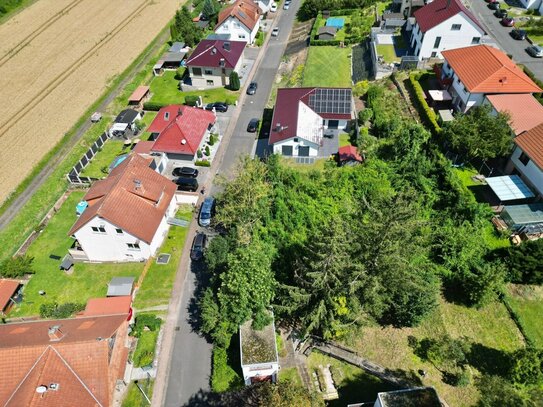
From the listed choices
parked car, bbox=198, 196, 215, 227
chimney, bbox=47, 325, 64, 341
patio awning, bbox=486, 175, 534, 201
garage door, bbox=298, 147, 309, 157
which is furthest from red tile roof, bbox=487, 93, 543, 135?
chimney, bbox=47, 325, 64, 341

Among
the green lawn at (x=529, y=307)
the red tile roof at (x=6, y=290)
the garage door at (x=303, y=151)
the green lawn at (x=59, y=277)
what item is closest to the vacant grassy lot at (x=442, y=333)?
the green lawn at (x=529, y=307)

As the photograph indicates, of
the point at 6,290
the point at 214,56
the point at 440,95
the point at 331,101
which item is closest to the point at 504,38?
the point at 440,95

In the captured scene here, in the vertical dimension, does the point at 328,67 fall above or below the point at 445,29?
below

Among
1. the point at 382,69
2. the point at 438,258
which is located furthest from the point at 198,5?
the point at 438,258

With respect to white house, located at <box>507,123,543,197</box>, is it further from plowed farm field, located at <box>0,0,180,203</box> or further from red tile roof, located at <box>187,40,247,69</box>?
plowed farm field, located at <box>0,0,180,203</box>

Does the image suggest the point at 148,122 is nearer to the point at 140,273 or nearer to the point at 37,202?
the point at 37,202

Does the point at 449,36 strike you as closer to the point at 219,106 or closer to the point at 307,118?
the point at 307,118
